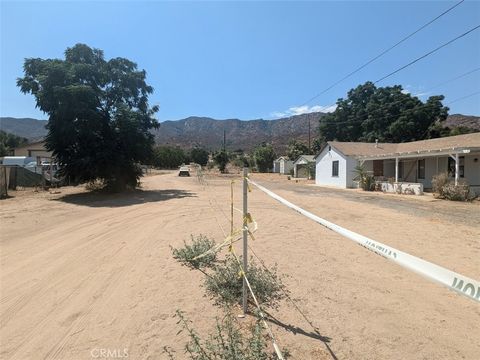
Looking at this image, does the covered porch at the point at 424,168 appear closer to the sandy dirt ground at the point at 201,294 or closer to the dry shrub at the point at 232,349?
the sandy dirt ground at the point at 201,294

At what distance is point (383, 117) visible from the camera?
52344 millimetres

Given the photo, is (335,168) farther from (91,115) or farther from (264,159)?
(264,159)

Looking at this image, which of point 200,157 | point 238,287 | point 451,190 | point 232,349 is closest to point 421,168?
point 451,190

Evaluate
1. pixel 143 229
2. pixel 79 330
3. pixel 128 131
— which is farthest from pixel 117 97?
pixel 79 330

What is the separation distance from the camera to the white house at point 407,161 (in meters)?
22.2

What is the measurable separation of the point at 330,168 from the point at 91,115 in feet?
69.8

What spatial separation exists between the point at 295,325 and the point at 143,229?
6.90 m

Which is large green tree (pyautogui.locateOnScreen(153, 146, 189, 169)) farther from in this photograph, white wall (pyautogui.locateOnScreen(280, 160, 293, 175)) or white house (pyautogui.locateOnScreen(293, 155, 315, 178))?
white house (pyautogui.locateOnScreen(293, 155, 315, 178))

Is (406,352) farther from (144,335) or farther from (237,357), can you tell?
(144,335)

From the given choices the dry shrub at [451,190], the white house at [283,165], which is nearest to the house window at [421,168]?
Result: the dry shrub at [451,190]

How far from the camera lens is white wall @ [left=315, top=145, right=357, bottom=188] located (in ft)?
98.0

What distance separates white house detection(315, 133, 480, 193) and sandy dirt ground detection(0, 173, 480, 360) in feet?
43.6

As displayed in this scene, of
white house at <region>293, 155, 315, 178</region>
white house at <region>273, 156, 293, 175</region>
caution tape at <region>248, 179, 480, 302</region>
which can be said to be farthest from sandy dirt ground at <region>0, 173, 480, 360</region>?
white house at <region>273, 156, 293, 175</region>

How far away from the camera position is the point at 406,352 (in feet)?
11.7
